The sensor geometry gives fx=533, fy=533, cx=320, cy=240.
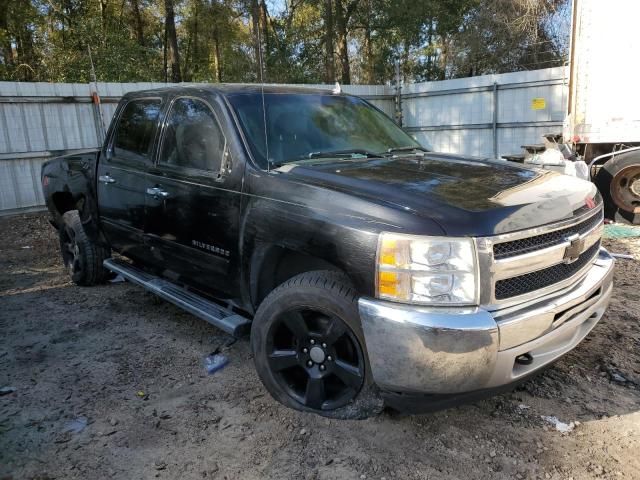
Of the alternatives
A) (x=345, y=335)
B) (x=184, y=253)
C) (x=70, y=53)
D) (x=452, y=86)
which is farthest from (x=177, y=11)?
(x=345, y=335)

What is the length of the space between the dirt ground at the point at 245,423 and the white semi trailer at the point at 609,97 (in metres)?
4.31

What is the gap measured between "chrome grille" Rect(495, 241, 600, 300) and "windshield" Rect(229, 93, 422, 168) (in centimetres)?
145

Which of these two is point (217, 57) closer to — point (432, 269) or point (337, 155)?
point (337, 155)

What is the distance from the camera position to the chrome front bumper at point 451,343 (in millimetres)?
2332

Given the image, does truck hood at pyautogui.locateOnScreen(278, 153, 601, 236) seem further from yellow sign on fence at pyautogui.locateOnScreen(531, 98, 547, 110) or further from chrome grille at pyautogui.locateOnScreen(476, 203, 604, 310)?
yellow sign on fence at pyautogui.locateOnScreen(531, 98, 547, 110)

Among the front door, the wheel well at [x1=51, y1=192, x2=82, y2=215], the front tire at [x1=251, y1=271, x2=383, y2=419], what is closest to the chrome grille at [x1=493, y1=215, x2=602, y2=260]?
the front tire at [x1=251, y1=271, x2=383, y2=419]

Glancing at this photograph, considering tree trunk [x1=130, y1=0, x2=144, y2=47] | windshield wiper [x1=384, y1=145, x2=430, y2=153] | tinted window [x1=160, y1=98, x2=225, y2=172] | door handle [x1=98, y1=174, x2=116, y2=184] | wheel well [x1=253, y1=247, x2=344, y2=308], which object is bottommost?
wheel well [x1=253, y1=247, x2=344, y2=308]

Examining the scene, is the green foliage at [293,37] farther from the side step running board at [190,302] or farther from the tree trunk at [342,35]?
the side step running board at [190,302]

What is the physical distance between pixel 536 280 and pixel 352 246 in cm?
94

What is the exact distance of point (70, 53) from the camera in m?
19.2

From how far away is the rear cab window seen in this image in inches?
166

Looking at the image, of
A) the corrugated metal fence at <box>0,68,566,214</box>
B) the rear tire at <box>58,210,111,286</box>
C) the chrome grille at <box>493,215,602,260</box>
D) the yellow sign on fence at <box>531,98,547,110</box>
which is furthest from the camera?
the yellow sign on fence at <box>531,98,547,110</box>

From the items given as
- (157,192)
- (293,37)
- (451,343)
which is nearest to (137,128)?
(157,192)

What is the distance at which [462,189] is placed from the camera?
2809 mm
